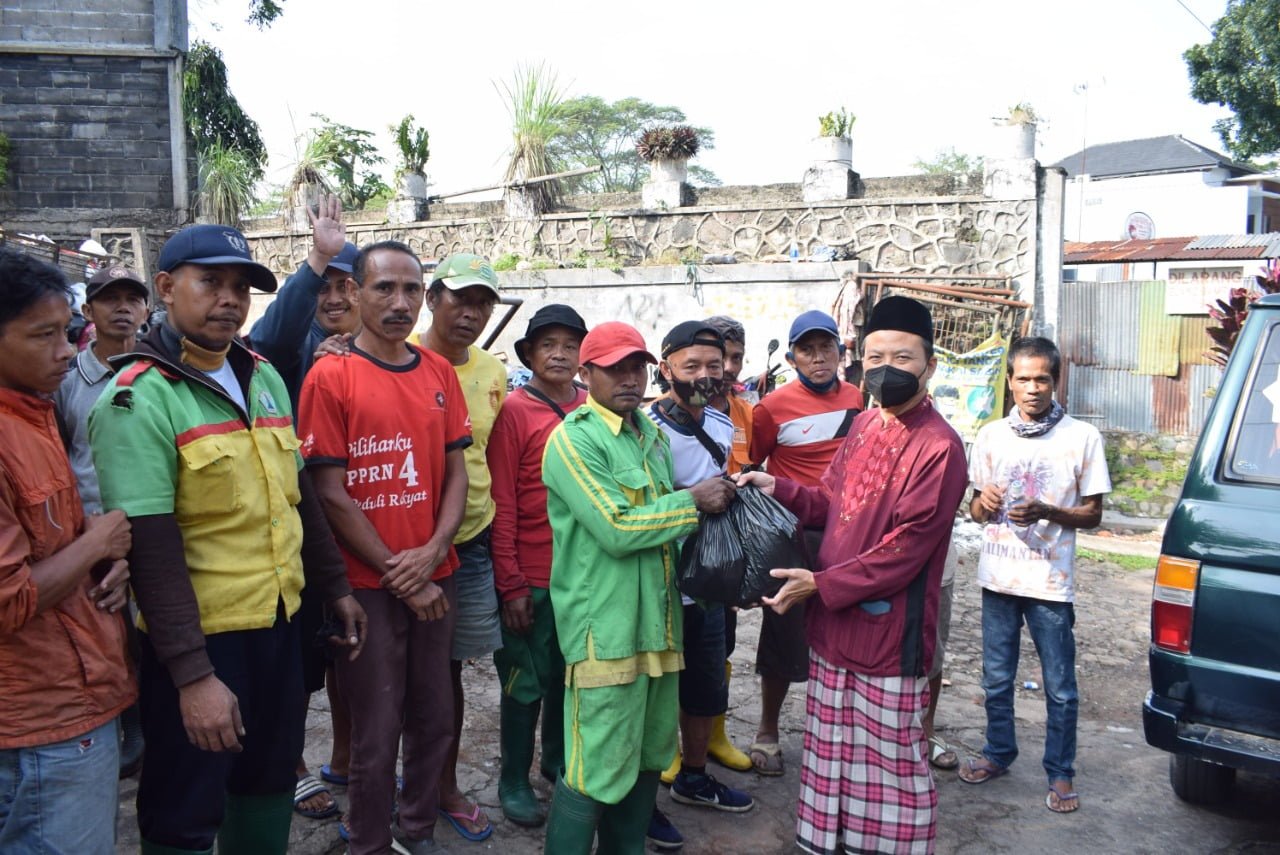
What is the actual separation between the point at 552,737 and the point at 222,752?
1.66 m

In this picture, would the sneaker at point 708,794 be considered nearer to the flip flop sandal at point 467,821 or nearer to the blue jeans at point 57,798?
the flip flop sandal at point 467,821

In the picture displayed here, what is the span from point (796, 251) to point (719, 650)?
792 cm

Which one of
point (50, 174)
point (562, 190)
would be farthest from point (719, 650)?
point (50, 174)

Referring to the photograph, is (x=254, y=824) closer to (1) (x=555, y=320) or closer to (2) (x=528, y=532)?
(2) (x=528, y=532)

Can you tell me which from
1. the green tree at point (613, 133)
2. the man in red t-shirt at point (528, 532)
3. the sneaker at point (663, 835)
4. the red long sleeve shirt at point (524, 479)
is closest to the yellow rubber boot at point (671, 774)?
the sneaker at point (663, 835)

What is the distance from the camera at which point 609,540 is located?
2.84 meters

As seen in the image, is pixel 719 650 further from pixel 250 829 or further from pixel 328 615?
pixel 250 829

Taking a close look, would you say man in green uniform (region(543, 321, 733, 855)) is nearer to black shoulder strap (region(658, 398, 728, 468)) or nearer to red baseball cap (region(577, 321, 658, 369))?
red baseball cap (region(577, 321, 658, 369))

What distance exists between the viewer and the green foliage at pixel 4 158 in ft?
38.5

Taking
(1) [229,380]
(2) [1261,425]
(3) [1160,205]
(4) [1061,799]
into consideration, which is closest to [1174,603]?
(2) [1261,425]

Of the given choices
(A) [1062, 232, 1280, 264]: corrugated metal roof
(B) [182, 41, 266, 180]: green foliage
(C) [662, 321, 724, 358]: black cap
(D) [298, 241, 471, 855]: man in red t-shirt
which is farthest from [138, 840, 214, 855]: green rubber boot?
(B) [182, 41, 266, 180]: green foliage

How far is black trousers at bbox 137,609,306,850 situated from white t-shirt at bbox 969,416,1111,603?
2.84 metres

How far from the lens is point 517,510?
367 cm

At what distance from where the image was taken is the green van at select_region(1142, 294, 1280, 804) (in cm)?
306
